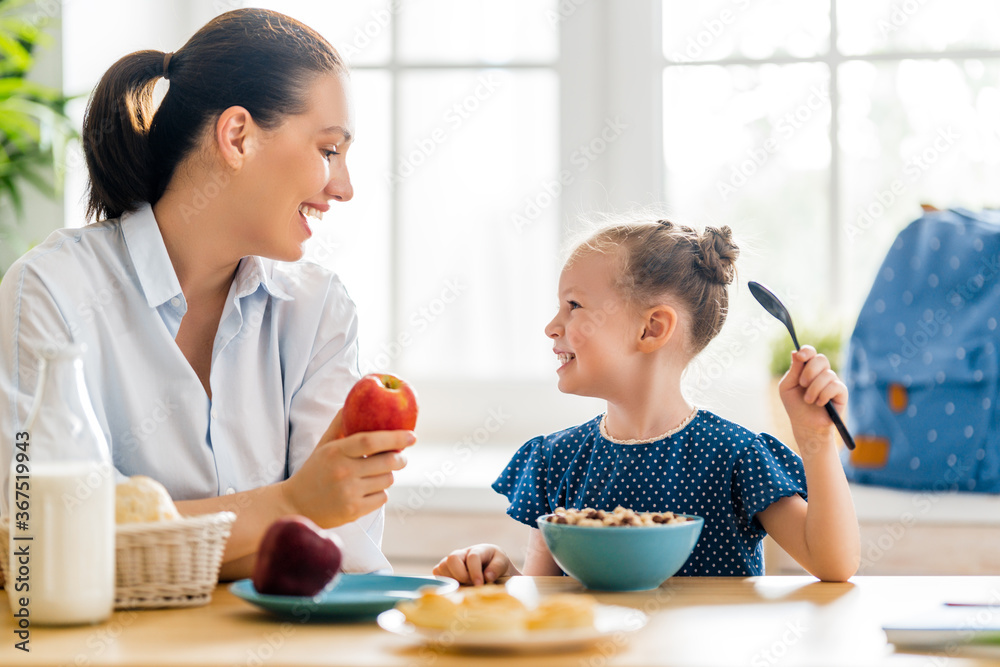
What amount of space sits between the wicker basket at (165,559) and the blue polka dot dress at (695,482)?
0.59 meters

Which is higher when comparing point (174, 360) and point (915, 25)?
point (915, 25)

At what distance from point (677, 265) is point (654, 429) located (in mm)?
245

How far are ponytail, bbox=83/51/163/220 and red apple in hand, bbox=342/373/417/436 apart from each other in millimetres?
584

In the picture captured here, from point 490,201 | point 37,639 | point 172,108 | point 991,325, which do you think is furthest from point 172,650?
point 490,201

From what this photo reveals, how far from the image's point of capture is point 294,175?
1294 millimetres

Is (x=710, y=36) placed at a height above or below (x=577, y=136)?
above

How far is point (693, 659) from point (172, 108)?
104cm

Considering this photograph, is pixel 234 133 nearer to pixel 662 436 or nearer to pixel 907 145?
pixel 662 436

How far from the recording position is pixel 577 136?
253 cm

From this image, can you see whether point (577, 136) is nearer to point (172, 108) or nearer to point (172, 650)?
point (172, 108)

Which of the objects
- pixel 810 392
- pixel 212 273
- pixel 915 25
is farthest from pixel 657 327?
pixel 915 25

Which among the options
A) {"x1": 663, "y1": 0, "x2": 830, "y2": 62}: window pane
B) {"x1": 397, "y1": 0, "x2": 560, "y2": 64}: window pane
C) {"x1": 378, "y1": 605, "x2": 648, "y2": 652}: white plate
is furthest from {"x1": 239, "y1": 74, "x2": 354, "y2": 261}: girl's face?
{"x1": 663, "y1": 0, "x2": 830, "y2": 62}: window pane

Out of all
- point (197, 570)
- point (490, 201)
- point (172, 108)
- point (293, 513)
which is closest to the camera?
point (197, 570)

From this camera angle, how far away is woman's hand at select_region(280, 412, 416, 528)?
96 centimetres
